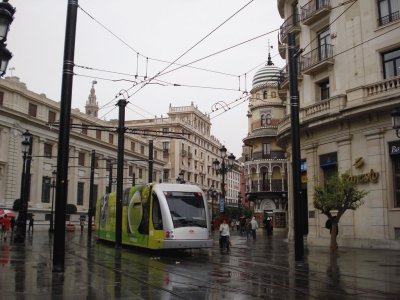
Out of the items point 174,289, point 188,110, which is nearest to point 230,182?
point 188,110

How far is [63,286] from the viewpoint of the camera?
34.2 feet

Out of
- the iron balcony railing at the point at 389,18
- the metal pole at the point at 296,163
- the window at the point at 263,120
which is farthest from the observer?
the window at the point at 263,120

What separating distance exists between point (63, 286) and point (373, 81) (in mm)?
19621

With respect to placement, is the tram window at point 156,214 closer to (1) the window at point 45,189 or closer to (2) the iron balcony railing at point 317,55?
(2) the iron balcony railing at point 317,55

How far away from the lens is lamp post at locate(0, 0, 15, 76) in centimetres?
900

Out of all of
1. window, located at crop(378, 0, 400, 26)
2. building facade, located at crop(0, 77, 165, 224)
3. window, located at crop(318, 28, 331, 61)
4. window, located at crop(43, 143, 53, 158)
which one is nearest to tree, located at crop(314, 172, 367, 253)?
window, located at crop(378, 0, 400, 26)

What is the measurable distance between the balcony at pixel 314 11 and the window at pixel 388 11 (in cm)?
325

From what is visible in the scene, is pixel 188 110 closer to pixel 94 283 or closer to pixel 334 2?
pixel 334 2

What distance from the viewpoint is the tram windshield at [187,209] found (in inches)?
760

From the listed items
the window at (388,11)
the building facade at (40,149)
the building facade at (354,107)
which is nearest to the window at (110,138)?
the building facade at (40,149)

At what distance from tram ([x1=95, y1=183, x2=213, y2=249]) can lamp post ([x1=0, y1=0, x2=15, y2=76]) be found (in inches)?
434

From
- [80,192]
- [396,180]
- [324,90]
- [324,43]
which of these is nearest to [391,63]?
[324,90]

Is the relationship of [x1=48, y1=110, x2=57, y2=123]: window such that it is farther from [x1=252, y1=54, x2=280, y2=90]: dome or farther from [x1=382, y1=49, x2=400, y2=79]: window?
[x1=382, y1=49, x2=400, y2=79]: window

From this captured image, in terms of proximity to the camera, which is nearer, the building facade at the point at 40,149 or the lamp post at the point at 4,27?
the lamp post at the point at 4,27
